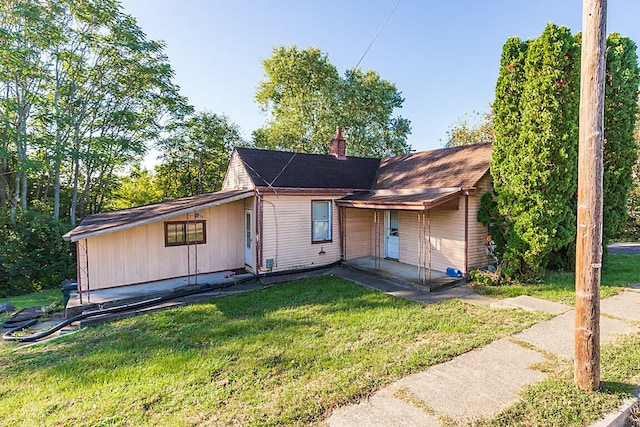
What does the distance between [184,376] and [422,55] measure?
14595 mm

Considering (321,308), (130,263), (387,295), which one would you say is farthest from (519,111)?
(130,263)

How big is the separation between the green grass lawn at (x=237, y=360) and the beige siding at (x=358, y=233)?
4.40 m

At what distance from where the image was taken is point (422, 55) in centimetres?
1369

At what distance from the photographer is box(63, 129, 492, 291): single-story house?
847 centimetres

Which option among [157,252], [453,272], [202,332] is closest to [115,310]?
[157,252]

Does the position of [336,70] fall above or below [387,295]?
above

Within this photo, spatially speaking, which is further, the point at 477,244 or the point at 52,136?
the point at 52,136

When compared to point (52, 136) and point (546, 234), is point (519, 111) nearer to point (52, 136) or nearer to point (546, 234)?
point (546, 234)

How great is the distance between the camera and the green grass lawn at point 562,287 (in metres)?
7.06

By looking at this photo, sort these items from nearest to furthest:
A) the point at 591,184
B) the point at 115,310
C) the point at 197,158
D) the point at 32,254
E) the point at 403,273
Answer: the point at 591,184, the point at 115,310, the point at 403,273, the point at 32,254, the point at 197,158

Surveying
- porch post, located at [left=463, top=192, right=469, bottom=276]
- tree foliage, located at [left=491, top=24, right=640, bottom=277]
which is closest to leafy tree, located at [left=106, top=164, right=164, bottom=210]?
porch post, located at [left=463, top=192, right=469, bottom=276]

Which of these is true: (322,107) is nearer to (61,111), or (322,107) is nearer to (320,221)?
(320,221)

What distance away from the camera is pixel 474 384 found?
3.71 metres

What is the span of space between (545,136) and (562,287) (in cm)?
367
